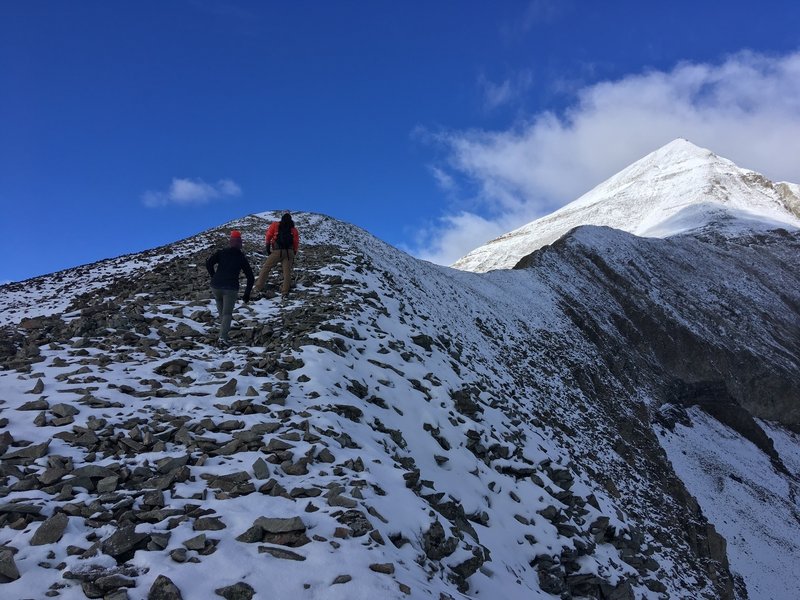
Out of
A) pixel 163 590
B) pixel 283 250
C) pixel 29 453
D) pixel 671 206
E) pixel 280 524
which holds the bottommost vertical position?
pixel 163 590

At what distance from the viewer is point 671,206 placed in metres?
88.4

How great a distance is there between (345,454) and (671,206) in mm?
96936

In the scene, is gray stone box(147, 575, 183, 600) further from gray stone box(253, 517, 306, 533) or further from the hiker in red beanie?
the hiker in red beanie

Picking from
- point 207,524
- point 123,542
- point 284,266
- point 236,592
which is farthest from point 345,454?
point 284,266

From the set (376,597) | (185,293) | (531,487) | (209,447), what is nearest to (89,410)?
(209,447)

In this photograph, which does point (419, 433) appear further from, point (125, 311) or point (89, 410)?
point (125, 311)

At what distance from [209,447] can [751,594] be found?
19089 mm

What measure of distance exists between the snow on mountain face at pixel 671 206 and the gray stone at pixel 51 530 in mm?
74260

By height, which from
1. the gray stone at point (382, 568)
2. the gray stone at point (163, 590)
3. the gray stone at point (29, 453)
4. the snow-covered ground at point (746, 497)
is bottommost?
the snow-covered ground at point (746, 497)

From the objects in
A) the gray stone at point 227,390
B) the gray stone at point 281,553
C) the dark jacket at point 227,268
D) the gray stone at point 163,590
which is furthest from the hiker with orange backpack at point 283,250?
the gray stone at point 163,590

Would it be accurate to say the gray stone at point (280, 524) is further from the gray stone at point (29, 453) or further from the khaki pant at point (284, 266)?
the khaki pant at point (284, 266)

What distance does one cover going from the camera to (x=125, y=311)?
12.8 m

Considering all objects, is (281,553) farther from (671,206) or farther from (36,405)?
(671,206)

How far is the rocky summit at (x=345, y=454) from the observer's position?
501 cm
